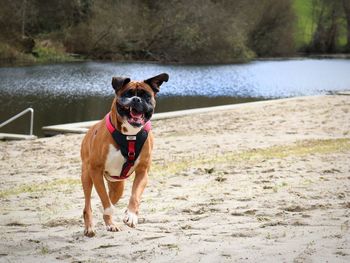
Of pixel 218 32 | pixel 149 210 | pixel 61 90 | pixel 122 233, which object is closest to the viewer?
pixel 122 233

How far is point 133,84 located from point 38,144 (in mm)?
9425

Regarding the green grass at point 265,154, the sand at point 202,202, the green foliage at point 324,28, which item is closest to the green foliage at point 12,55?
the sand at point 202,202

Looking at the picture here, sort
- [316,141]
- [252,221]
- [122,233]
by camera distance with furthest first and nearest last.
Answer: [316,141], [252,221], [122,233]

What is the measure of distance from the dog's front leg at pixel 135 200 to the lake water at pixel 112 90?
42.6 ft

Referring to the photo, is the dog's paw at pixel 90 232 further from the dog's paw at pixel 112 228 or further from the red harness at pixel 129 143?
the red harness at pixel 129 143

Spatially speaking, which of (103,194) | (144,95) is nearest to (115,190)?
(103,194)

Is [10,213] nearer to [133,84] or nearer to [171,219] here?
[171,219]

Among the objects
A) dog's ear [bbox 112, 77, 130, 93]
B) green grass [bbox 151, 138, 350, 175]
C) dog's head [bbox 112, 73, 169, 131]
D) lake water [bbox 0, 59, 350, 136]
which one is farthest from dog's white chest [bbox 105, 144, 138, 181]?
lake water [bbox 0, 59, 350, 136]

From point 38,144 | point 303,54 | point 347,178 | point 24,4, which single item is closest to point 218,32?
point 24,4

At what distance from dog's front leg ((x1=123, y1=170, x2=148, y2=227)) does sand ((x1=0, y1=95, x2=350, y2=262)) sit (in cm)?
17

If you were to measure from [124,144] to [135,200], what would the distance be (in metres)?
0.48

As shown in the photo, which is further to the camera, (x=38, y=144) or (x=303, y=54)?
(x=303, y=54)

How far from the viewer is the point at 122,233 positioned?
5.99 metres

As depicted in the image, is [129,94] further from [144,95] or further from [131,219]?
[131,219]
